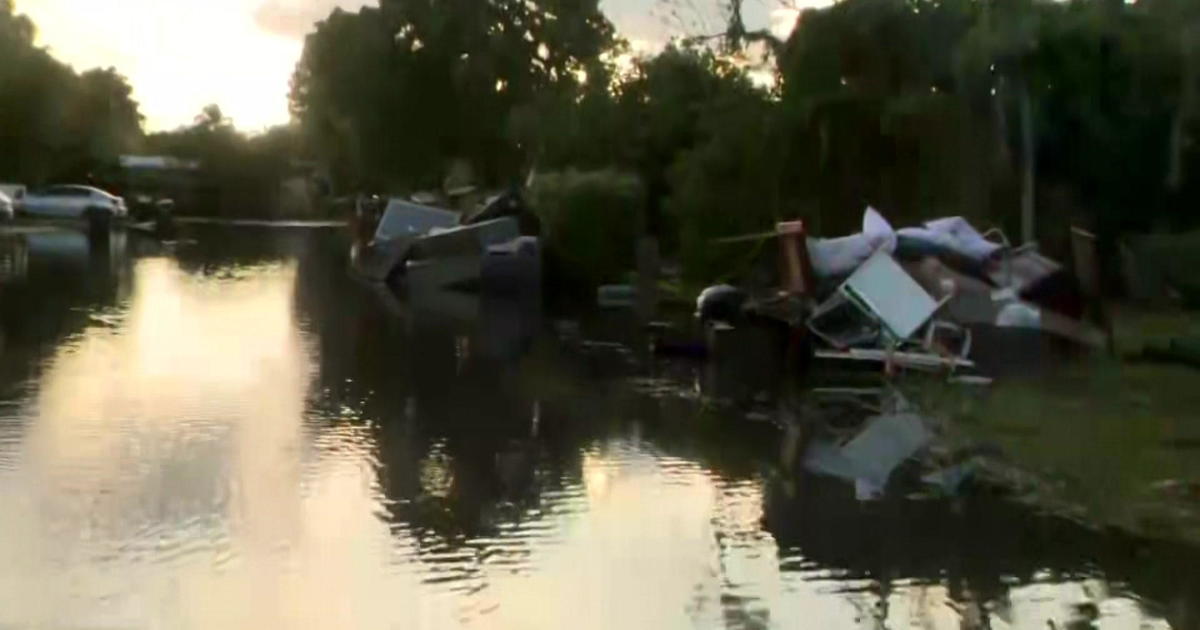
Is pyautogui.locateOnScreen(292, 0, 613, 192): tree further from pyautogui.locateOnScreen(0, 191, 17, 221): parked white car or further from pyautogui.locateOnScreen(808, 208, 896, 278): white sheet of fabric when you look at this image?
pyautogui.locateOnScreen(808, 208, 896, 278): white sheet of fabric

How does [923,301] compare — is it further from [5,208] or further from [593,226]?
[5,208]

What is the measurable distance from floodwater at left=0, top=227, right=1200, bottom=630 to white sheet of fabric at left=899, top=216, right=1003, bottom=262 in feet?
14.5

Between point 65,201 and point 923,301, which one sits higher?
point 65,201

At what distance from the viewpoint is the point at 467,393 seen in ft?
62.3

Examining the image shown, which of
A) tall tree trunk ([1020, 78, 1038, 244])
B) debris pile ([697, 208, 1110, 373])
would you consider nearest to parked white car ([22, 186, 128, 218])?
tall tree trunk ([1020, 78, 1038, 244])

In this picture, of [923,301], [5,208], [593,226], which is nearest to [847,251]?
[923,301]

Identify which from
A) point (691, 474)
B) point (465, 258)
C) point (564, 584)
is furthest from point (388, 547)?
point (465, 258)

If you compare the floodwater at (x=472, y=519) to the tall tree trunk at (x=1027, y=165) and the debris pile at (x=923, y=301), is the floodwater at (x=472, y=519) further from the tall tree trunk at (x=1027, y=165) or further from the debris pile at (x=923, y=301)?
the tall tree trunk at (x=1027, y=165)

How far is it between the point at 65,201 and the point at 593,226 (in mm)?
37325

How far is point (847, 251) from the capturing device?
2270cm

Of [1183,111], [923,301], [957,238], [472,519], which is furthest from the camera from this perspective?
[1183,111]

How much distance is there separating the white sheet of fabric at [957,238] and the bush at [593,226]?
11.6 m

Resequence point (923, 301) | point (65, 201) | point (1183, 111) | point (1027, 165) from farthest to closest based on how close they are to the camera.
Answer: point (65, 201)
point (1183, 111)
point (1027, 165)
point (923, 301)

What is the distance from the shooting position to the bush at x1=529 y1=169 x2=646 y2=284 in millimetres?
34844
